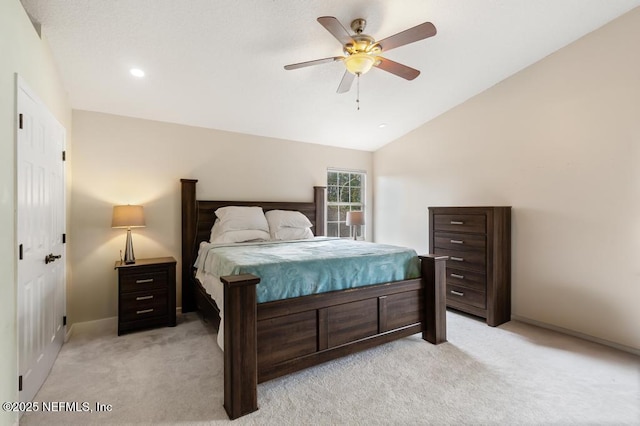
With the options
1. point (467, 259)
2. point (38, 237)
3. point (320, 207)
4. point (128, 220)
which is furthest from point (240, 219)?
point (467, 259)

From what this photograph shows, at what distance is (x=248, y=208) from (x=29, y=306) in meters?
2.32

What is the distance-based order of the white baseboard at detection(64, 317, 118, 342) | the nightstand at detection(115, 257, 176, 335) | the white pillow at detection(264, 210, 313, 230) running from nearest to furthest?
the nightstand at detection(115, 257, 176, 335), the white baseboard at detection(64, 317, 118, 342), the white pillow at detection(264, 210, 313, 230)

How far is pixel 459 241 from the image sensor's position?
356 cm

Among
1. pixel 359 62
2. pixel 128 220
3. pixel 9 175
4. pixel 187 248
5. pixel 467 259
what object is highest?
pixel 359 62

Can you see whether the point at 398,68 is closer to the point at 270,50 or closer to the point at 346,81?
the point at 346,81

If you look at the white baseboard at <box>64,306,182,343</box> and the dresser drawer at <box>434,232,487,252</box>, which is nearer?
the white baseboard at <box>64,306,182,343</box>

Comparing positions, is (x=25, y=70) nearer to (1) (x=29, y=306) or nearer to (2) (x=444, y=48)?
(1) (x=29, y=306)

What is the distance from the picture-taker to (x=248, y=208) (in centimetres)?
393

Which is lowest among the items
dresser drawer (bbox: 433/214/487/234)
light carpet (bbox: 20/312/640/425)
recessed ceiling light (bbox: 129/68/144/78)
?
light carpet (bbox: 20/312/640/425)

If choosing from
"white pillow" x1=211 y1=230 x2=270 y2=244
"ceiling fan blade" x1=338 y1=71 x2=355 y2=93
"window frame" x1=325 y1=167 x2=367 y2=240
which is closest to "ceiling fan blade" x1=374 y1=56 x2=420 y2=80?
"ceiling fan blade" x1=338 y1=71 x2=355 y2=93

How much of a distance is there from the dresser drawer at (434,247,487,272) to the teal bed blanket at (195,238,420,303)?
995 mm

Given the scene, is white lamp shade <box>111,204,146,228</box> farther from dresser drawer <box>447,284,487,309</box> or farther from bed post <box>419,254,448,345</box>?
dresser drawer <box>447,284,487,309</box>

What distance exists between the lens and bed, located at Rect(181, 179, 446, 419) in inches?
71.9

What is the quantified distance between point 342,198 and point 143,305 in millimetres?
3458
